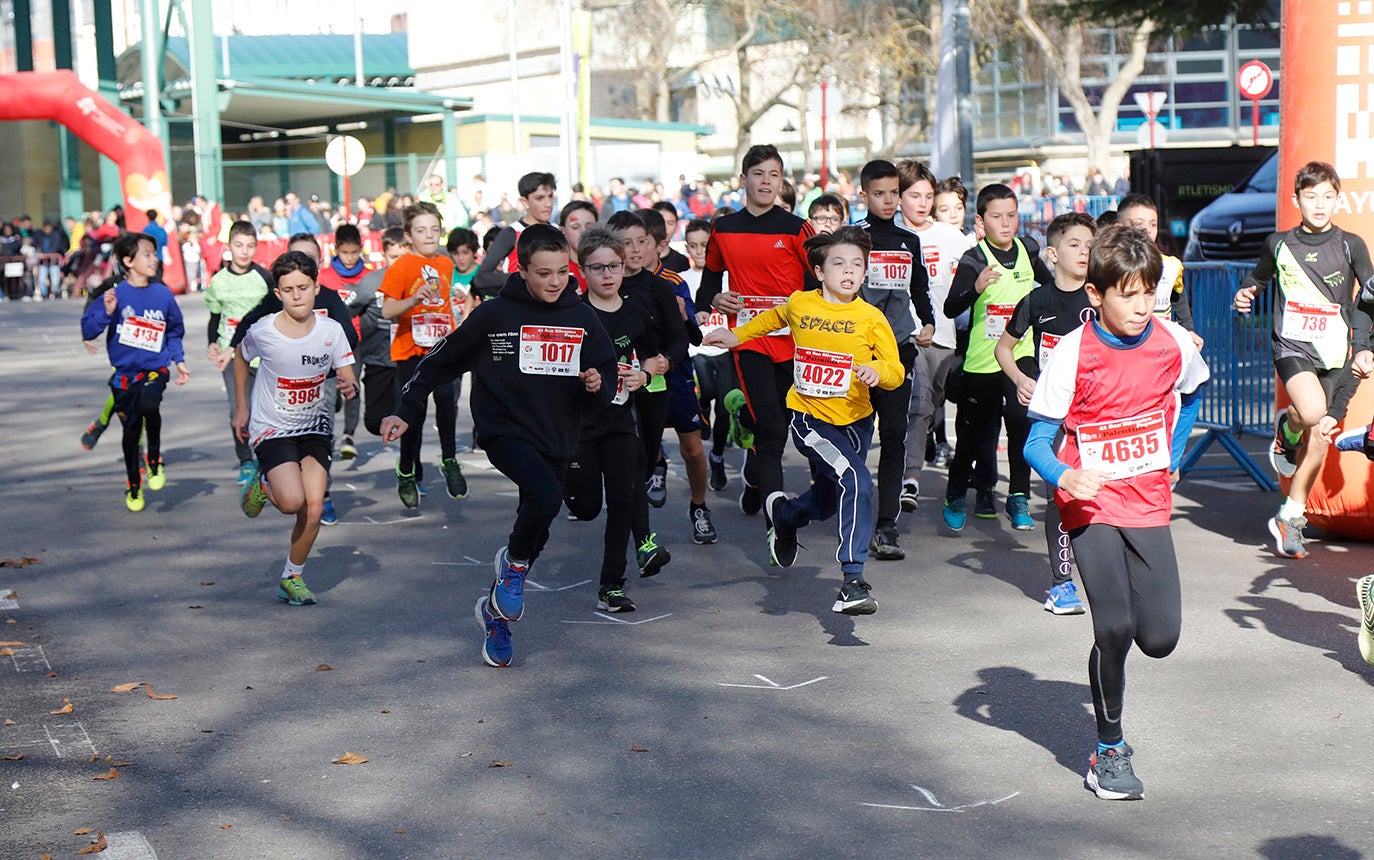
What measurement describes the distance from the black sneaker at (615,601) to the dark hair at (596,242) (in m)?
1.61

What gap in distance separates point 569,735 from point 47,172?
50948 millimetres

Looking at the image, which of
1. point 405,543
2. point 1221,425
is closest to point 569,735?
point 405,543

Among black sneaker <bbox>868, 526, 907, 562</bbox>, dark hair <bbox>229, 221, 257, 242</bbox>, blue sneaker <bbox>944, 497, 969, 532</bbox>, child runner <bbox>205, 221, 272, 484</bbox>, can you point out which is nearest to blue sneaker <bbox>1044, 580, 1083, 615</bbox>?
black sneaker <bbox>868, 526, 907, 562</bbox>

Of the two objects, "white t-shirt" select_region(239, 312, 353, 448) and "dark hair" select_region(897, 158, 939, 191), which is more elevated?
"dark hair" select_region(897, 158, 939, 191)

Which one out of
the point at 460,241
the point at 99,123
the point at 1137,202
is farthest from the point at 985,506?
the point at 99,123

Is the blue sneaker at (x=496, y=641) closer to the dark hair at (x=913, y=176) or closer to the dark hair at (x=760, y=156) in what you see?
the dark hair at (x=760, y=156)

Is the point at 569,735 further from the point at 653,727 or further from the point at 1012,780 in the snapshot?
the point at 1012,780

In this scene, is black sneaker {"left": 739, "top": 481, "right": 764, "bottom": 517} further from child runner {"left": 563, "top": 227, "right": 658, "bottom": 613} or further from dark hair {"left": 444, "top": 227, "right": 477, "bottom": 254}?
dark hair {"left": 444, "top": 227, "right": 477, "bottom": 254}

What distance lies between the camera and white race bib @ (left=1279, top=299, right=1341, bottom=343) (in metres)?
8.70

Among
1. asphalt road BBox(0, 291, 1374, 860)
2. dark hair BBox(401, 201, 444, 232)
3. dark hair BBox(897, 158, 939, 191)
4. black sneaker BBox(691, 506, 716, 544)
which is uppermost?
dark hair BBox(897, 158, 939, 191)

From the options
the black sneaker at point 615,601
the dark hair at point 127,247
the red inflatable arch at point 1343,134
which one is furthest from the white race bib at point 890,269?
the dark hair at point 127,247

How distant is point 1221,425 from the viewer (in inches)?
464

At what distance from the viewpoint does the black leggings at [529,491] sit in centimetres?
705

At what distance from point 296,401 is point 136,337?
3369mm
